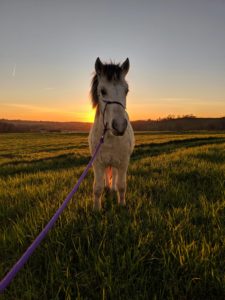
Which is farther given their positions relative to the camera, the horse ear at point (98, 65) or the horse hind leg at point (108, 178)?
the horse hind leg at point (108, 178)

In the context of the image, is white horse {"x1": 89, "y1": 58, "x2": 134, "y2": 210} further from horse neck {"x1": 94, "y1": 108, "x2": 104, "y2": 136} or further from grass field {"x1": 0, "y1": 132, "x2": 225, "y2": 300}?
grass field {"x1": 0, "y1": 132, "x2": 225, "y2": 300}

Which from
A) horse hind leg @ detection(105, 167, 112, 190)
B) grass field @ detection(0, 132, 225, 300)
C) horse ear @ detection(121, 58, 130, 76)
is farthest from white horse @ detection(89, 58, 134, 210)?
horse hind leg @ detection(105, 167, 112, 190)

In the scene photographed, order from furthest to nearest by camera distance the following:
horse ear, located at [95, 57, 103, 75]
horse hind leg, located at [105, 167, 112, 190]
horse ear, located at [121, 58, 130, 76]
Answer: horse hind leg, located at [105, 167, 112, 190], horse ear, located at [121, 58, 130, 76], horse ear, located at [95, 57, 103, 75]

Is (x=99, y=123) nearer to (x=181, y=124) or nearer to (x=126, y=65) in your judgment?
(x=126, y=65)

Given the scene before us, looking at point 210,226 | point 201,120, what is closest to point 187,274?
point 210,226

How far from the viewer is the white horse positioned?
308cm

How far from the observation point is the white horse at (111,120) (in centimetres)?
308

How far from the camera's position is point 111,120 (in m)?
3.07

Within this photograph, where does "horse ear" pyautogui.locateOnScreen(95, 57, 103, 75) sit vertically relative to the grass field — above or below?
above

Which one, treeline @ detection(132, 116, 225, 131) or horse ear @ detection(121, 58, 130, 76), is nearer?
horse ear @ detection(121, 58, 130, 76)

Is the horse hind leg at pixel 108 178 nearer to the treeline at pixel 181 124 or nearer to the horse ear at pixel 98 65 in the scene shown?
the horse ear at pixel 98 65

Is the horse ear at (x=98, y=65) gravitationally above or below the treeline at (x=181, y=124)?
below

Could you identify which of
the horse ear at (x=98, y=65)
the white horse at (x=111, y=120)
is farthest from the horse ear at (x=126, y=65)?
the horse ear at (x=98, y=65)

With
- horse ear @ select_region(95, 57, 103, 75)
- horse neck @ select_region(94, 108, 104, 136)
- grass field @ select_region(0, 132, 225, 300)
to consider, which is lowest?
grass field @ select_region(0, 132, 225, 300)
